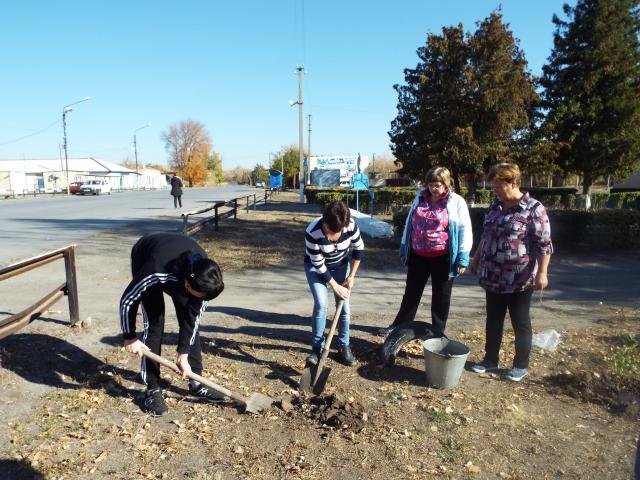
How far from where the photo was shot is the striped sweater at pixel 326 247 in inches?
153

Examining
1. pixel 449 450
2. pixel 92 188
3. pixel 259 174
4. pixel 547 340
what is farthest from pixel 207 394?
pixel 259 174

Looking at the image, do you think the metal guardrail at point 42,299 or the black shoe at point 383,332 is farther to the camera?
the black shoe at point 383,332

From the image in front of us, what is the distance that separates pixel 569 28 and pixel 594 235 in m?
15.0

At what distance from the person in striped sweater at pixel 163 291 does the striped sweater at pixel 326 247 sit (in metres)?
1.00

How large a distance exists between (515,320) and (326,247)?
164cm

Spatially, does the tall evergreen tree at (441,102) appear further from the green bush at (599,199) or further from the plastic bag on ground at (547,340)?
the plastic bag on ground at (547,340)

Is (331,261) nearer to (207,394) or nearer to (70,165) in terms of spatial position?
(207,394)

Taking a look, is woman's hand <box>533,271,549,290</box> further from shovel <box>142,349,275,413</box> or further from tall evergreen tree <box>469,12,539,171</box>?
tall evergreen tree <box>469,12,539,171</box>

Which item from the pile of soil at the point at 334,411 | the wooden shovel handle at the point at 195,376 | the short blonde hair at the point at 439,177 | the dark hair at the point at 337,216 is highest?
the short blonde hair at the point at 439,177

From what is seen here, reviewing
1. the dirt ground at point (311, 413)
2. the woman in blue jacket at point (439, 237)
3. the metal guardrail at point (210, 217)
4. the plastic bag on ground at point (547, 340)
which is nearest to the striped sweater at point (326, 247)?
the woman in blue jacket at point (439, 237)

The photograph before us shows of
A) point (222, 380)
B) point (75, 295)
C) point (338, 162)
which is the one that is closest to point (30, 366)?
point (75, 295)

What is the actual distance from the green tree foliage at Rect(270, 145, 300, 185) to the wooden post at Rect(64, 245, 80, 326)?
64.0 meters

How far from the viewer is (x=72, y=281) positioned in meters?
5.04

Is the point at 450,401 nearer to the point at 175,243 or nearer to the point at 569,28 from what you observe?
the point at 175,243
